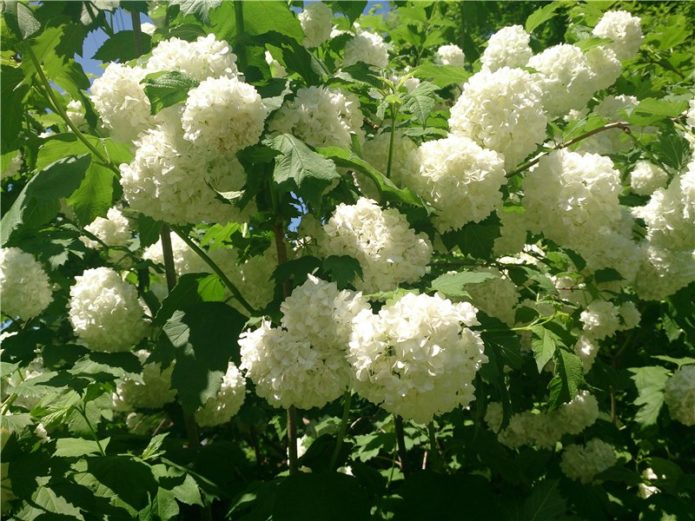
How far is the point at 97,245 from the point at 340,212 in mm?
2412

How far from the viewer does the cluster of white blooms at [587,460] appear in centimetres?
361

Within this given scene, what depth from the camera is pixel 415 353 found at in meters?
1.76

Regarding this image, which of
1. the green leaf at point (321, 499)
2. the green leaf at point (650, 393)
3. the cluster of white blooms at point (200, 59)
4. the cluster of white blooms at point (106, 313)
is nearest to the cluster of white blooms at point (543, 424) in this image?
the green leaf at point (650, 393)

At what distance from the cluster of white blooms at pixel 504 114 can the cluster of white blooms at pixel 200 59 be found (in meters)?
0.99

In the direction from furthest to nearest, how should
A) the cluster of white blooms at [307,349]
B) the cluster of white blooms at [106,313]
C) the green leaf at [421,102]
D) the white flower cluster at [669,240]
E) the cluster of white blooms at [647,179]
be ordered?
the cluster of white blooms at [647,179], the cluster of white blooms at [106,313], the white flower cluster at [669,240], the green leaf at [421,102], the cluster of white blooms at [307,349]

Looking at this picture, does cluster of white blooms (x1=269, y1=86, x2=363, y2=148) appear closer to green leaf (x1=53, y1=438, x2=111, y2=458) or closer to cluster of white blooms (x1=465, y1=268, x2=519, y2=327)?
cluster of white blooms (x1=465, y1=268, x2=519, y2=327)

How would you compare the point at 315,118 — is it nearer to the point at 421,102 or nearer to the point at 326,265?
the point at 421,102

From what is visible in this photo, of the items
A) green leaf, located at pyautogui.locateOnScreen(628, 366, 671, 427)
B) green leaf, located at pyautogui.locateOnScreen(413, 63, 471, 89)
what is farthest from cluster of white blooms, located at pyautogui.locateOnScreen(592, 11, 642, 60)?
green leaf, located at pyautogui.locateOnScreen(628, 366, 671, 427)

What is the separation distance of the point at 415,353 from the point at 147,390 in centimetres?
218

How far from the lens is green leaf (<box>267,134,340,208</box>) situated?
2.02 metres

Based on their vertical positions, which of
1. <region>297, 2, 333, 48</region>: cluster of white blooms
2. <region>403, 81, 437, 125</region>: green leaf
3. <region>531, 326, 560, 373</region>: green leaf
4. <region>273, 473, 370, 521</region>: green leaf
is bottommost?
<region>273, 473, 370, 521</region>: green leaf

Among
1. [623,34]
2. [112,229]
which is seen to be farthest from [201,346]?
[623,34]

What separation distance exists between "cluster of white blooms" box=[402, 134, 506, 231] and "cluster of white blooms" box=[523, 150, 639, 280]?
0.79 ft

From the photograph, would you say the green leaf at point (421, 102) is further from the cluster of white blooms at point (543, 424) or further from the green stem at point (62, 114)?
the cluster of white blooms at point (543, 424)
